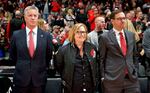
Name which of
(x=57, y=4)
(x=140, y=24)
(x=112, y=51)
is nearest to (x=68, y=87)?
(x=112, y=51)

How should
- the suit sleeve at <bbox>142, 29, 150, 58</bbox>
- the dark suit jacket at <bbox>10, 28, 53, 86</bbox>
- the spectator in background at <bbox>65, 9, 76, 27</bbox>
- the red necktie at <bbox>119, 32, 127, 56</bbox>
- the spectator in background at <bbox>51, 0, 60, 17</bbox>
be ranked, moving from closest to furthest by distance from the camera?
the dark suit jacket at <bbox>10, 28, 53, 86</bbox> < the red necktie at <bbox>119, 32, 127, 56</bbox> < the suit sleeve at <bbox>142, 29, 150, 58</bbox> < the spectator in background at <bbox>65, 9, 76, 27</bbox> < the spectator in background at <bbox>51, 0, 60, 17</bbox>

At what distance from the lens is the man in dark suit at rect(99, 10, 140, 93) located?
5148 millimetres

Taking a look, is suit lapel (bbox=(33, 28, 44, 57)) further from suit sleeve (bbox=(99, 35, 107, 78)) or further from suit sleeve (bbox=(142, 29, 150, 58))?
suit sleeve (bbox=(142, 29, 150, 58))

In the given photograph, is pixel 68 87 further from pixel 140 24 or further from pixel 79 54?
pixel 140 24

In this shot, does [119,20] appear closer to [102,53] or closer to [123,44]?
[123,44]

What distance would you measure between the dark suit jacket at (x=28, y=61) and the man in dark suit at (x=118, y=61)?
32.1 inches

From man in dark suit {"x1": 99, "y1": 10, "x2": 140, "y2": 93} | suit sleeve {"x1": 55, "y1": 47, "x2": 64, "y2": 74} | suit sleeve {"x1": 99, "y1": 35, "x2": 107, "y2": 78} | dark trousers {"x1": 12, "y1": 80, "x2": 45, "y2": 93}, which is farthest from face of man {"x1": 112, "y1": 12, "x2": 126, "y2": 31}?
dark trousers {"x1": 12, "y1": 80, "x2": 45, "y2": 93}

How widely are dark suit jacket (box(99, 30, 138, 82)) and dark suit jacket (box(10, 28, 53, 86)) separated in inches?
31.9

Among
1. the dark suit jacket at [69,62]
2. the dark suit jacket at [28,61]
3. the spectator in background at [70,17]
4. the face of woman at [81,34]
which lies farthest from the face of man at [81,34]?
the spectator in background at [70,17]

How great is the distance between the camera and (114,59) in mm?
5180

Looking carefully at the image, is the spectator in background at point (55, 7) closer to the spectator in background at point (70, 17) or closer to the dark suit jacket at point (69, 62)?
the spectator in background at point (70, 17)

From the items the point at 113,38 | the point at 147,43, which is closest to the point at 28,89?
the point at 113,38

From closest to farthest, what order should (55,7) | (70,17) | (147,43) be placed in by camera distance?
(147,43)
(70,17)
(55,7)

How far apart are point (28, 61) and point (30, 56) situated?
73 mm
